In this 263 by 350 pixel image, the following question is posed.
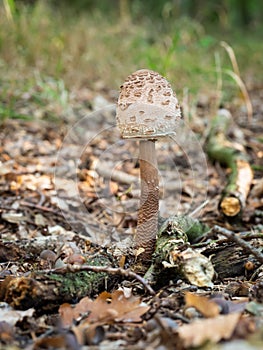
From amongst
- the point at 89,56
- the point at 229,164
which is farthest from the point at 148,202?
the point at 89,56

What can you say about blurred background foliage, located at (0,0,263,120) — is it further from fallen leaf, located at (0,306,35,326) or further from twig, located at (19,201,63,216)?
fallen leaf, located at (0,306,35,326)

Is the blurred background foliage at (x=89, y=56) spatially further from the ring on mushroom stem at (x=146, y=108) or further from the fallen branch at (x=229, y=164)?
the ring on mushroom stem at (x=146, y=108)

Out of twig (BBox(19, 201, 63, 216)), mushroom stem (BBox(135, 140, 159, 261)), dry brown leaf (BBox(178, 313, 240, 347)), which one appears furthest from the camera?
twig (BBox(19, 201, 63, 216))

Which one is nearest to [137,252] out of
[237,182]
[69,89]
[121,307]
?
[121,307]

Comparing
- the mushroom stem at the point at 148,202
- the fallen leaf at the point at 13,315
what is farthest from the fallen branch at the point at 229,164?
the fallen leaf at the point at 13,315

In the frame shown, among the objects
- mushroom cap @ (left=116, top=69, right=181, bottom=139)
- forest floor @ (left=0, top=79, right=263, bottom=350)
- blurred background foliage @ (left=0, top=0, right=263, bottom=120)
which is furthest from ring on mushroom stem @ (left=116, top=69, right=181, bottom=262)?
blurred background foliage @ (left=0, top=0, right=263, bottom=120)
